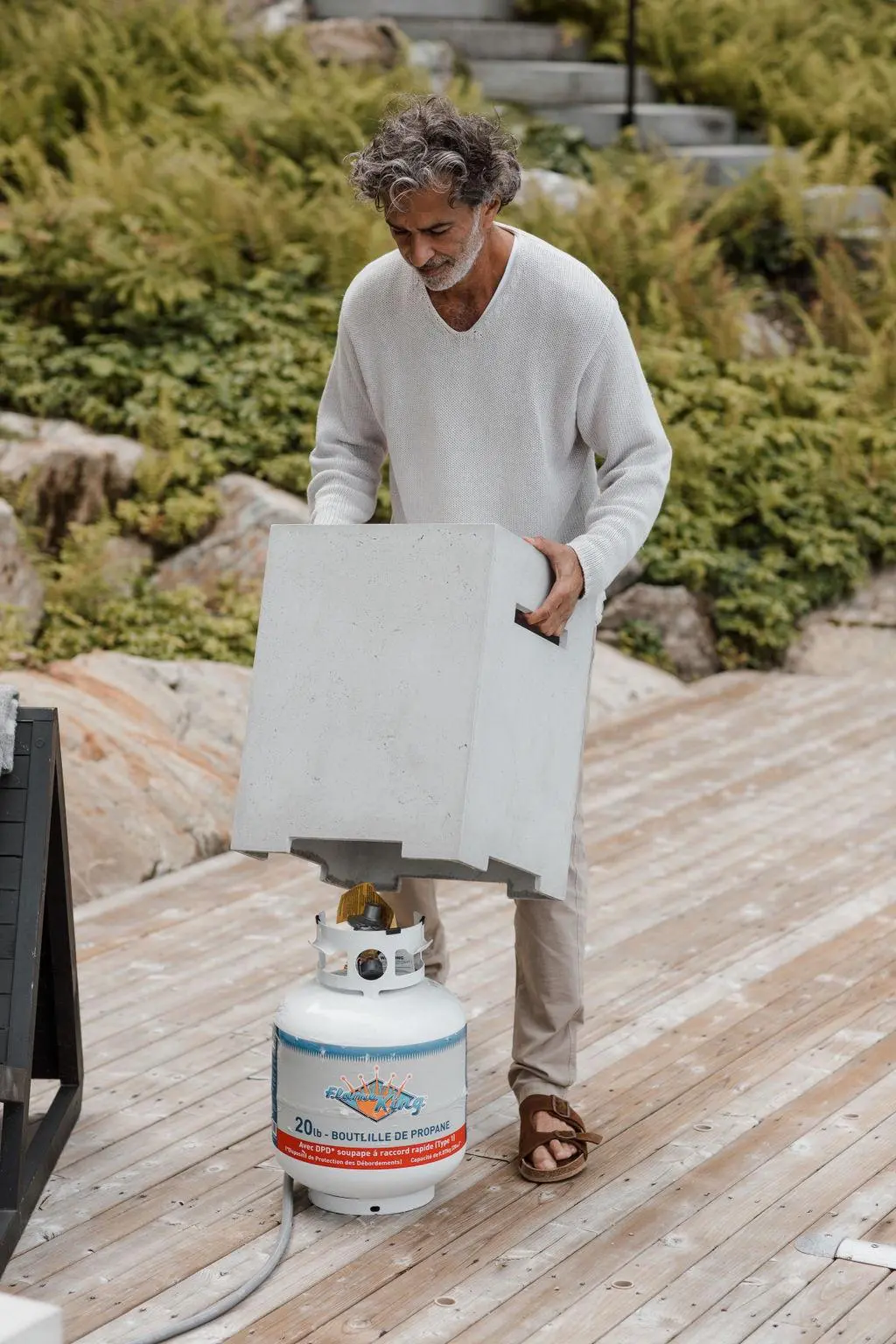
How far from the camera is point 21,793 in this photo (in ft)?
8.88

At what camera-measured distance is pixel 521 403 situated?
8.70 feet

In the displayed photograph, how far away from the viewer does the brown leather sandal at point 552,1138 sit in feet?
9.04

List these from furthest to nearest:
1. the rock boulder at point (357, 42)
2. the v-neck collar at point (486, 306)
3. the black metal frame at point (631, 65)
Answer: the rock boulder at point (357, 42) < the black metal frame at point (631, 65) < the v-neck collar at point (486, 306)

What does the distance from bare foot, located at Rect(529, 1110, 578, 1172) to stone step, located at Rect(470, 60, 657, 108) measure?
7695 millimetres

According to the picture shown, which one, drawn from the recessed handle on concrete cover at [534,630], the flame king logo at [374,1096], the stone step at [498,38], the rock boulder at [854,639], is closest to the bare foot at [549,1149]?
the flame king logo at [374,1096]

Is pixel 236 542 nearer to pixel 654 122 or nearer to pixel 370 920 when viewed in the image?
pixel 370 920

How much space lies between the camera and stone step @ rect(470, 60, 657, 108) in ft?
31.2

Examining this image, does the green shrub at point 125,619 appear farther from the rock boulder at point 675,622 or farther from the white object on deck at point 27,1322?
the white object on deck at point 27,1322

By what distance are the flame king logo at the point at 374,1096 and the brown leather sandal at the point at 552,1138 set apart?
32cm

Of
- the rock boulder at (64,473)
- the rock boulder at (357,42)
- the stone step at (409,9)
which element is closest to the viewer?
the rock boulder at (64,473)

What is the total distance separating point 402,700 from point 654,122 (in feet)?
24.9

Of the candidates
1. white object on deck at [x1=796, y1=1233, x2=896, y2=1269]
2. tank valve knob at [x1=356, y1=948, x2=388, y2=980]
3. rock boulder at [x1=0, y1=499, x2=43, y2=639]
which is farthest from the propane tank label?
rock boulder at [x1=0, y1=499, x2=43, y2=639]

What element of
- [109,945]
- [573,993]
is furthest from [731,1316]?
[109,945]

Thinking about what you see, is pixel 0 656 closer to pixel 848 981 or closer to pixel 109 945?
pixel 109 945
